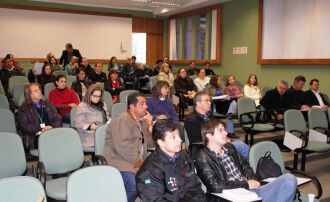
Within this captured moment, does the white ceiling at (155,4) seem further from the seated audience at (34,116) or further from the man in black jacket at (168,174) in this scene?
the man in black jacket at (168,174)

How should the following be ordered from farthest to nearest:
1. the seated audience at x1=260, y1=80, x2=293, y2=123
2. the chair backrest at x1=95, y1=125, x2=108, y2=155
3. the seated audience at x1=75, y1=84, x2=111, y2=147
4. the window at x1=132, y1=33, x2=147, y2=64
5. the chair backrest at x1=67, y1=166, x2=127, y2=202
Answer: the window at x1=132, y1=33, x2=147, y2=64, the seated audience at x1=260, y1=80, x2=293, y2=123, the seated audience at x1=75, y1=84, x2=111, y2=147, the chair backrest at x1=95, y1=125, x2=108, y2=155, the chair backrest at x1=67, y1=166, x2=127, y2=202

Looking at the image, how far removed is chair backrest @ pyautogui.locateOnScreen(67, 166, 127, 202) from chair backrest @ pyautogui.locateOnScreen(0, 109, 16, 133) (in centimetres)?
224

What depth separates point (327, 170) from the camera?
4.56m

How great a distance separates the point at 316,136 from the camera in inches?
181

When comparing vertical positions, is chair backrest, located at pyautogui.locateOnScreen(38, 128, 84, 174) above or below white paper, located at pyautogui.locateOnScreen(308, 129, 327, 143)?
above

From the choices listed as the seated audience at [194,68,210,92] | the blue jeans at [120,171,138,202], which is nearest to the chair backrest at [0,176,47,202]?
the blue jeans at [120,171,138,202]

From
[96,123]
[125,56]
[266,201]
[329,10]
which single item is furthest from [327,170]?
[125,56]

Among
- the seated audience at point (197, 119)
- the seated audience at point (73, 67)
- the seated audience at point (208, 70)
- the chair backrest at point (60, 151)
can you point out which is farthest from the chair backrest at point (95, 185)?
the seated audience at point (208, 70)

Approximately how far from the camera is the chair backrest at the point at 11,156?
9.30 ft

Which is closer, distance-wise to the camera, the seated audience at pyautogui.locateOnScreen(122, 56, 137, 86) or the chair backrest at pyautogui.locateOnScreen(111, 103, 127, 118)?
the chair backrest at pyautogui.locateOnScreen(111, 103, 127, 118)

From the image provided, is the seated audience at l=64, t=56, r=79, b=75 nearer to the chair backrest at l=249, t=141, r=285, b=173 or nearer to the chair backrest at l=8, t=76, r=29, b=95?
the chair backrest at l=8, t=76, r=29, b=95

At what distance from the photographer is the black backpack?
2797 millimetres

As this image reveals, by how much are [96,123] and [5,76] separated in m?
4.65

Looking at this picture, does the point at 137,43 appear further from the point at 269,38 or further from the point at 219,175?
the point at 219,175
